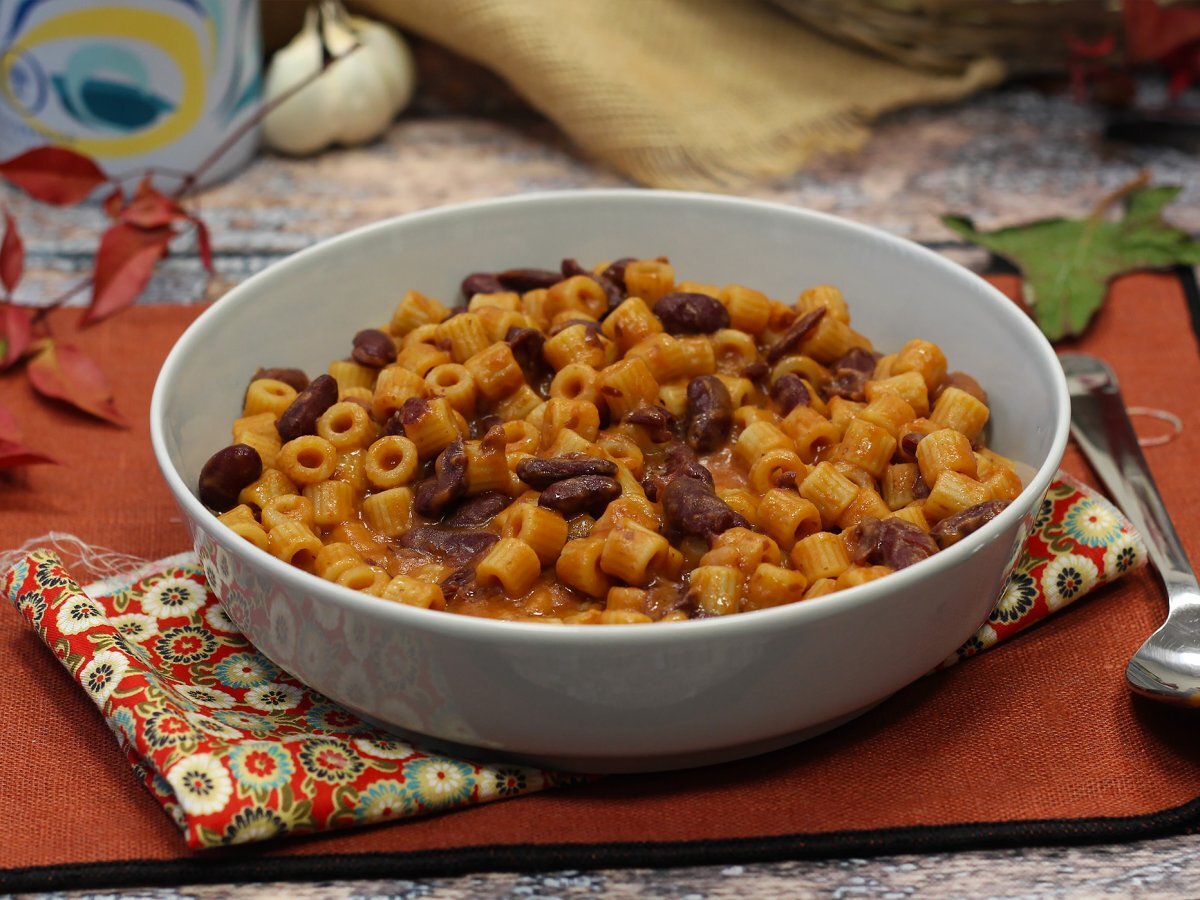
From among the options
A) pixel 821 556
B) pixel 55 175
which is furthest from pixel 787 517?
pixel 55 175

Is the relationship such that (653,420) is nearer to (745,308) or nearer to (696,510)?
(696,510)

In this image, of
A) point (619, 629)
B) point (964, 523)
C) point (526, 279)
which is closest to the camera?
point (619, 629)

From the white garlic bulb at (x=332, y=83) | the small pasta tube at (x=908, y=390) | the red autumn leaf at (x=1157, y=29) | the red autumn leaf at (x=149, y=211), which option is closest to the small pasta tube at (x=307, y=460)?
the small pasta tube at (x=908, y=390)

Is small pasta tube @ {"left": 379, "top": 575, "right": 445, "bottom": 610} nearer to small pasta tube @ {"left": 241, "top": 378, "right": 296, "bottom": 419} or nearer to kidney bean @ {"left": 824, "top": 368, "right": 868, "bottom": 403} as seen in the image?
small pasta tube @ {"left": 241, "top": 378, "right": 296, "bottom": 419}

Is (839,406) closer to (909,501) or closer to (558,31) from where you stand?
(909,501)

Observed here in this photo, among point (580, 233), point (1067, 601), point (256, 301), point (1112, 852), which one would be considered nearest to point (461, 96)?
point (580, 233)

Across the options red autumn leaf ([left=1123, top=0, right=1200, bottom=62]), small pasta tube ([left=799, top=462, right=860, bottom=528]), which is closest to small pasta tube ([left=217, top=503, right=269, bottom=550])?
small pasta tube ([left=799, top=462, right=860, bottom=528])
